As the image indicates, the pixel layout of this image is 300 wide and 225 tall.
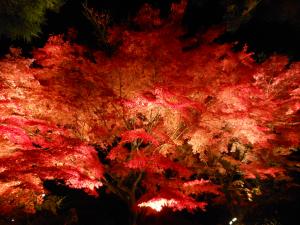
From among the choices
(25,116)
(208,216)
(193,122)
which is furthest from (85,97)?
(208,216)

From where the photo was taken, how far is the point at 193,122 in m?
8.58

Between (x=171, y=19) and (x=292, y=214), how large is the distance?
959 centimetres

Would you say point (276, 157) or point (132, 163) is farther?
point (276, 157)

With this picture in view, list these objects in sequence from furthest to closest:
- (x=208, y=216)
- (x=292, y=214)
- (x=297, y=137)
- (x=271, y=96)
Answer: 1. (x=208, y=216)
2. (x=292, y=214)
3. (x=271, y=96)
4. (x=297, y=137)

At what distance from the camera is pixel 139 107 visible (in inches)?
309

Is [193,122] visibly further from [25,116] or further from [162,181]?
[25,116]

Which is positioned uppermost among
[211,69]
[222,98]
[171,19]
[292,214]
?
[171,19]

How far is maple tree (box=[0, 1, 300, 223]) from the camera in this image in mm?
7109

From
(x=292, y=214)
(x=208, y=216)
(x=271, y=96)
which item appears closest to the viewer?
(x=271, y=96)

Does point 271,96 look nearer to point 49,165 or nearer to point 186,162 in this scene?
point 186,162

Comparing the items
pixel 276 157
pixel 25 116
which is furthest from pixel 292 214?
pixel 25 116

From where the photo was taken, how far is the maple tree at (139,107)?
23.3 feet

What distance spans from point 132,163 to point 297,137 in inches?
193

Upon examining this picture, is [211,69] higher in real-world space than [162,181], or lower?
higher
